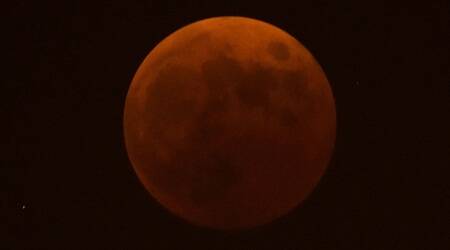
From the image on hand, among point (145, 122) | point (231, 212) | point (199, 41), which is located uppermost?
point (199, 41)

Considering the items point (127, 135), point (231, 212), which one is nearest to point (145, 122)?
point (127, 135)

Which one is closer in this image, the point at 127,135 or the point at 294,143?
A: the point at 294,143

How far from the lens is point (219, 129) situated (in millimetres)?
5262

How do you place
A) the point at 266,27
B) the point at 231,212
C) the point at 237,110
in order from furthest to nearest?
the point at 266,27
the point at 231,212
the point at 237,110

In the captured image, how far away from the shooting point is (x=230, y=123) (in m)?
5.25

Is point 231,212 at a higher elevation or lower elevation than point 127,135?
lower

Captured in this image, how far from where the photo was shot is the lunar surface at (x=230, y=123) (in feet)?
17.4

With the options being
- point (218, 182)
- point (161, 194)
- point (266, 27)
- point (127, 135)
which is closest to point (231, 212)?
point (218, 182)

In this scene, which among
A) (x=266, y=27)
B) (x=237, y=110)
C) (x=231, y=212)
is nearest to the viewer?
(x=237, y=110)

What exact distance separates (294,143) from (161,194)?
1.26 meters

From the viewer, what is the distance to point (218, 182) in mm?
5414

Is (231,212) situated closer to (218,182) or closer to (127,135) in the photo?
(218,182)

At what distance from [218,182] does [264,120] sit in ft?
1.99

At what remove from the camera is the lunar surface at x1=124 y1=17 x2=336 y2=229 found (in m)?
5.29
